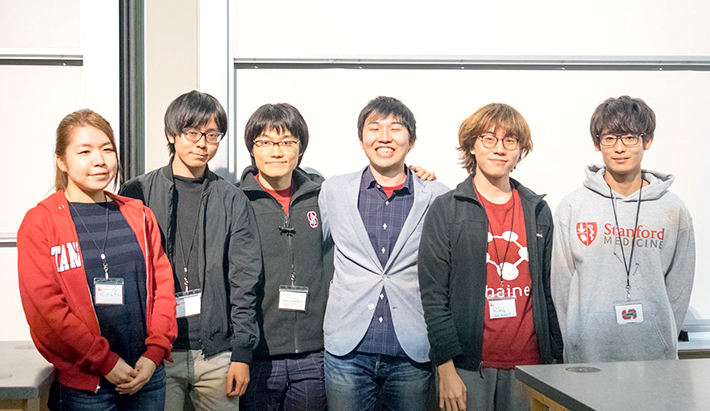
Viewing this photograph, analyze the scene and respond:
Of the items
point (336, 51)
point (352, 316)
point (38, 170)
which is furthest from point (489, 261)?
point (38, 170)

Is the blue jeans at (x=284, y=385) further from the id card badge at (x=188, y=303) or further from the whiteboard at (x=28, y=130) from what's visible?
the whiteboard at (x=28, y=130)

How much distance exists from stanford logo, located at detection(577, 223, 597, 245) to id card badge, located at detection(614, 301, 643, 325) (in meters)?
0.28

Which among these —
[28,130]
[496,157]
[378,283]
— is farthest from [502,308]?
[28,130]

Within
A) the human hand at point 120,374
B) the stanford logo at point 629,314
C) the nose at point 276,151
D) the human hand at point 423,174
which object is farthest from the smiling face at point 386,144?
the human hand at point 120,374

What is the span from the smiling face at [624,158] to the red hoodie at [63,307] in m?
1.95

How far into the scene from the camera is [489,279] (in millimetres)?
2525

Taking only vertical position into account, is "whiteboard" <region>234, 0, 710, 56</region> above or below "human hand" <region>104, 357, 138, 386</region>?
above

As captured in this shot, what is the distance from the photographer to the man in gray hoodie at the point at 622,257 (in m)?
2.64

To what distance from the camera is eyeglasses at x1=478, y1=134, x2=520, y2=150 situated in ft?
8.62

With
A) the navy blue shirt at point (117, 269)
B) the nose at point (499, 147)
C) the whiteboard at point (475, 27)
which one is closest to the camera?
the navy blue shirt at point (117, 269)

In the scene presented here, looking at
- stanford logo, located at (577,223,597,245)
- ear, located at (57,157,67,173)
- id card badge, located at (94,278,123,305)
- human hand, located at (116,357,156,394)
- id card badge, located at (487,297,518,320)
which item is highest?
ear, located at (57,157,67,173)

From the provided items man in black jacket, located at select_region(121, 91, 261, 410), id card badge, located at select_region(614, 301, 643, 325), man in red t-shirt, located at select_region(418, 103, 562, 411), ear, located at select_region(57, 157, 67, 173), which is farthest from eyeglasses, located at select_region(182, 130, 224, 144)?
id card badge, located at select_region(614, 301, 643, 325)

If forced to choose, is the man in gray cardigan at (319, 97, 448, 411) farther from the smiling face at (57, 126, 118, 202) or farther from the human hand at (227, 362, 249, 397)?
the smiling face at (57, 126, 118, 202)

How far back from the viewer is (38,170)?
2.88 meters
